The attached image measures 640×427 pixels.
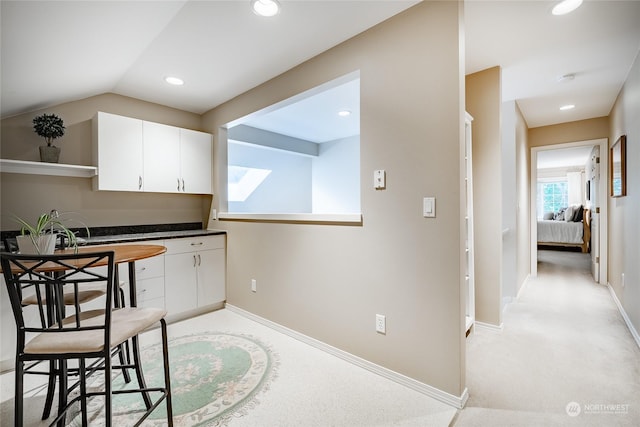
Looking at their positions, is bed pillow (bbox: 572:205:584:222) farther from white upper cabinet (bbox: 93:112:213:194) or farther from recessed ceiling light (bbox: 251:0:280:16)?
recessed ceiling light (bbox: 251:0:280:16)

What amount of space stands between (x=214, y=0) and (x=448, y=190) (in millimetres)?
1747

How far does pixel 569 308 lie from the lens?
3.34 m

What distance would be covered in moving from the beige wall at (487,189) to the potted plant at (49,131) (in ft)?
12.1

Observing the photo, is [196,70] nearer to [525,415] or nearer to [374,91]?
[374,91]

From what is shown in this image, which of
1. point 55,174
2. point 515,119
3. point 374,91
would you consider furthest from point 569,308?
point 55,174

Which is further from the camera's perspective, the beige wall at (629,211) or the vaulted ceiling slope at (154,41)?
the beige wall at (629,211)

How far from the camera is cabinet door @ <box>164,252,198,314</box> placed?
→ 297 centimetres

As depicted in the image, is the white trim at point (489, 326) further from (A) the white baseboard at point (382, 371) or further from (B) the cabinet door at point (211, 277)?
(B) the cabinet door at point (211, 277)

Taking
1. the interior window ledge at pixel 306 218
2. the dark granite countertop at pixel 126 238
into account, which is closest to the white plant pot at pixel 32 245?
the dark granite countertop at pixel 126 238

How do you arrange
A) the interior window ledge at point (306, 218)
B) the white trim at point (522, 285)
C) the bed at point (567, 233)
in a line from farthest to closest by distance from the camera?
1. the bed at point (567, 233)
2. the white trim at point (522, 285)
3. the interior window ledge at point (306, 218)

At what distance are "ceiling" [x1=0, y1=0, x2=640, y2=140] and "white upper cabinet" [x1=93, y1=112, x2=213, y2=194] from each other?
15.0 inches

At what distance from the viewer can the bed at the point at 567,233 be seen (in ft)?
23.5

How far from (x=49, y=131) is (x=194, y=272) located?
1.75 m

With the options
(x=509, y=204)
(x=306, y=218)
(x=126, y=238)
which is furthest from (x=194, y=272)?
(x=509, y=204)
